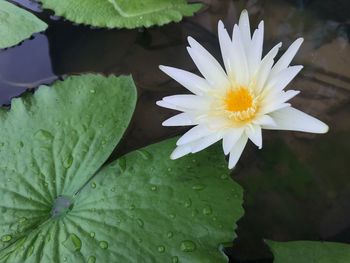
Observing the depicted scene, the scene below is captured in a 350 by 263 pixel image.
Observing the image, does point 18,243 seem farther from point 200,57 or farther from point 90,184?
point 200,57

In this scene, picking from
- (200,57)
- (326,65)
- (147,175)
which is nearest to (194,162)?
(147,175)

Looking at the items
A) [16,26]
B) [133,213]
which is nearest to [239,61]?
[133,213]

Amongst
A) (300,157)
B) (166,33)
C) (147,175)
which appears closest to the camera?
(147,175)

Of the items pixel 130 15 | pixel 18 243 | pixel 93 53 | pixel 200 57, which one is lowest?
pixel 18 243

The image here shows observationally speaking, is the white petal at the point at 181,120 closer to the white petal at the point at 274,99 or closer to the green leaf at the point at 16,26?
the white petal at the point at 274,99

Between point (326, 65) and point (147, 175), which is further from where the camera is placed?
point (326, 65)
